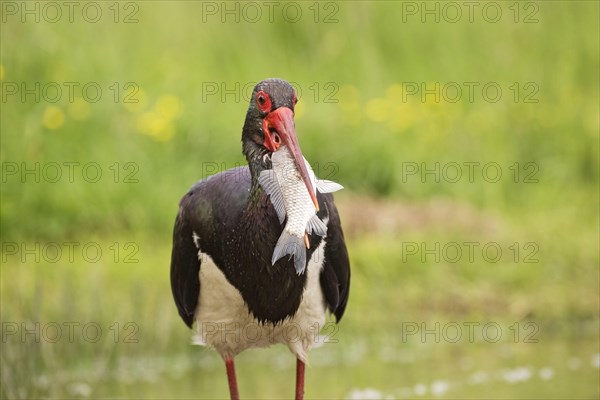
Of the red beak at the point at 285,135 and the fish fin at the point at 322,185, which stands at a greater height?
the red beak at the point at 285,135

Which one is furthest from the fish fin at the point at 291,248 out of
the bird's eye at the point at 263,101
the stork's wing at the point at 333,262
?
the stork's wing at the point at 333,262

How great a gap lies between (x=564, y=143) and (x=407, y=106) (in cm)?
133

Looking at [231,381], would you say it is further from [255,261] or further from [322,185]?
[322,185]

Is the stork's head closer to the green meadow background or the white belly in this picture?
the white belly

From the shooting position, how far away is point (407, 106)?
10.3 m

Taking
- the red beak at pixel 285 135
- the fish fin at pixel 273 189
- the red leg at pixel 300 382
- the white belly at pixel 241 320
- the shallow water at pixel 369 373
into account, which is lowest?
the shallow water at pixel 369 373

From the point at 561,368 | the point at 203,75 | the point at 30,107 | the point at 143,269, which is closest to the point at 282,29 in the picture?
the point at 203,75

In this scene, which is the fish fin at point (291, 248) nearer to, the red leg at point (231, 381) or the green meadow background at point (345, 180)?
the red leg at point (231, 381)

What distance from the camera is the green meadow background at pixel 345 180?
6.80 m

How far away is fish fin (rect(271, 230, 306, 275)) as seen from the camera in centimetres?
430

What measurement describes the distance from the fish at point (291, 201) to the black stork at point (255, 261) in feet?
0.10

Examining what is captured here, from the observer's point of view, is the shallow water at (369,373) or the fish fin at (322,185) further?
the shallow water at (369,373)

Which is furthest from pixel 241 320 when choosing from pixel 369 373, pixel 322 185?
pixel 369 373

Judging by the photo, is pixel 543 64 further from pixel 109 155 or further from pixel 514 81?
pixel 109 155
